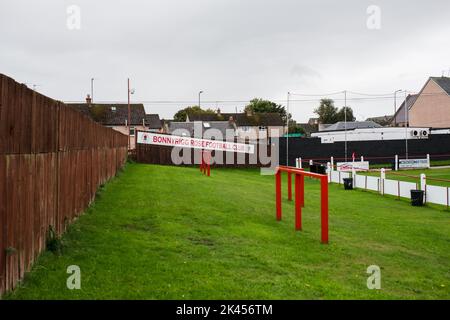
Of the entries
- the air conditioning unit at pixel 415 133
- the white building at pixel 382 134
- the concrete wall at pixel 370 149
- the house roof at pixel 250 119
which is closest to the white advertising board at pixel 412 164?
the concrete wall at pixel 370 149

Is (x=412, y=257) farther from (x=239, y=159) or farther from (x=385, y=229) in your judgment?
(x=239, y=159)

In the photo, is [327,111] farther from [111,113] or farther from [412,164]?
[412,164]

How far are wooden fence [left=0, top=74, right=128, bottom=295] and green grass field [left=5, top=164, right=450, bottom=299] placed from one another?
0.95 ft

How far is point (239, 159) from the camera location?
119 ft

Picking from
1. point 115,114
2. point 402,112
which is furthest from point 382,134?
point 115,114

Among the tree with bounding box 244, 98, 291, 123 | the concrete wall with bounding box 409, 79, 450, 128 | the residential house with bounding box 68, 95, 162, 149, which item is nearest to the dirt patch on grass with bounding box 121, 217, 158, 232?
the residential house with bounding box 68, 95, 162, 149

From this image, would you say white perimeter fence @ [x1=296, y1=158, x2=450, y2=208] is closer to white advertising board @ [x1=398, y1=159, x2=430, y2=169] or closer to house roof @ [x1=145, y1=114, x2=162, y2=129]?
white advertising board @ [x1=398, y1=159, x2=430, y2=169]

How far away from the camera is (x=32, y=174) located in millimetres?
5684

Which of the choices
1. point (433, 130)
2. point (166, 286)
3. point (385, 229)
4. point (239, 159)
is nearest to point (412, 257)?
point (385, 229)

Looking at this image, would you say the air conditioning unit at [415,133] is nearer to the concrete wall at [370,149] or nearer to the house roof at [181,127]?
the concrete wall at [370,149]

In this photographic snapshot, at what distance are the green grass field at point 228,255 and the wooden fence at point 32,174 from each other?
29 cm

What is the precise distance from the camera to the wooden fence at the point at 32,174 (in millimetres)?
4730

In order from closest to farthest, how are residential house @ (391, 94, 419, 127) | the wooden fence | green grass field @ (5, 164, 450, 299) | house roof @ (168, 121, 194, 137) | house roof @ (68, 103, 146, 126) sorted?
the wooden fence, green grass field @ (5, 164, 450, 299), house roof @ (168, 121, 194, 137), house roof @ (68, 103, 146, 126), residential house @ (391, 94, 419, 127)

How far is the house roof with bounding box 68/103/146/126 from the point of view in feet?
203
